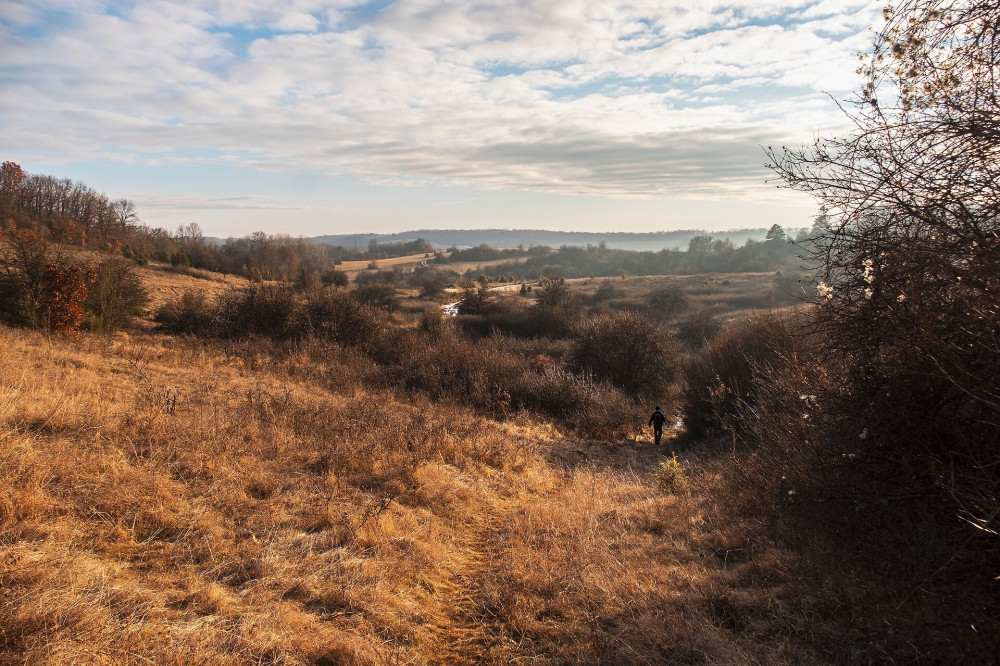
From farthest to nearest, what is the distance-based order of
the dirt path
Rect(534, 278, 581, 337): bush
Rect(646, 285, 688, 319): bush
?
Rect(646, 285, 688, 319): bush < Rect(534, 278, 581, 337): bush < the dirt path

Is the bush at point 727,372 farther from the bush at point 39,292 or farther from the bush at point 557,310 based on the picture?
the bush at point 39,292

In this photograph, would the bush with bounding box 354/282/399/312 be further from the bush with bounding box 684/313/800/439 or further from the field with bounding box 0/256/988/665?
the field with bounding box 0/256/988/665

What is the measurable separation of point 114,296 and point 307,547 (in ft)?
70.5

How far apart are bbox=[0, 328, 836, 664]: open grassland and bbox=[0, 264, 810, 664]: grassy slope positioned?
2 cm

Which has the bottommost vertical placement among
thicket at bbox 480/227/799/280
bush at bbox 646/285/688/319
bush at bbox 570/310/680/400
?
bush at bbox 570/310/680/400

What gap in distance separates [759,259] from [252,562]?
116424 millimetres

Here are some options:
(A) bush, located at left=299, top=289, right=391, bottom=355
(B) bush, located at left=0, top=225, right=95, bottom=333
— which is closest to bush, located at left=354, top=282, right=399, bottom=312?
(A) bush, located at left=299, top=289, right=391, bottom=355

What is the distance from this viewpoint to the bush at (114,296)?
19.9 meters

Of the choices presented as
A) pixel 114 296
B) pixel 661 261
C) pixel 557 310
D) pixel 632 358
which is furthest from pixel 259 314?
pixel 661 261

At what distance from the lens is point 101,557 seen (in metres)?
3.92

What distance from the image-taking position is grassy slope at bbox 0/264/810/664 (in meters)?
3.47

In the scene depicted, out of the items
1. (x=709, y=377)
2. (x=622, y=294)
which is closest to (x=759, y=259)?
(x=622, y=294)

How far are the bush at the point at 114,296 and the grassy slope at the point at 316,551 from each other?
528 inches

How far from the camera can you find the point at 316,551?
16.2 ft
